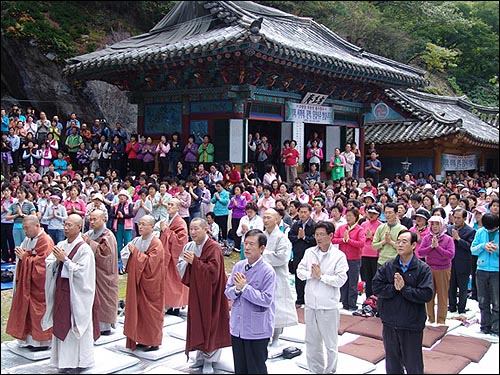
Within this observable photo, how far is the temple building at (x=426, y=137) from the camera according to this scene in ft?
65.6

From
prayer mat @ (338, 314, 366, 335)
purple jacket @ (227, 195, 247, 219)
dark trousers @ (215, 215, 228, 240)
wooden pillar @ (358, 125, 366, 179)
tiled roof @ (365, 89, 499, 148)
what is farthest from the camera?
tiled roof @ (365, 89, 499, 148)

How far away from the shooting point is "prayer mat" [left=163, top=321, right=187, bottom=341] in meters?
7.20

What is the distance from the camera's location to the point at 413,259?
5215 mm

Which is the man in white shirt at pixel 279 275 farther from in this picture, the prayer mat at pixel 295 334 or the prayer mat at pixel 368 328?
the prayer mat at pixel 368 328

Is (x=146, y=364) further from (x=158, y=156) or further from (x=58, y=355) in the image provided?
(x=158, y=156)

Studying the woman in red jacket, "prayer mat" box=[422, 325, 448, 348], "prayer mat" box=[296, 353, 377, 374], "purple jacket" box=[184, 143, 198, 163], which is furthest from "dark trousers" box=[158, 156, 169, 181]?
"prayer mat" box=[296, 353, 377, 374]

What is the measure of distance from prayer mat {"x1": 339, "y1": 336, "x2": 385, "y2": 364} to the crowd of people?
2.55 feet

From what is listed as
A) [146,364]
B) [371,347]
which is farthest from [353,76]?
[146,364]

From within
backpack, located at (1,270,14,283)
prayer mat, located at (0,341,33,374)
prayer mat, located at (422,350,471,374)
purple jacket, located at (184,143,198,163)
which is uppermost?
purple jacket, located at (184,143,198,163)

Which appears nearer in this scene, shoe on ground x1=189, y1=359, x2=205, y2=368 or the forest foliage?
shoe on ground x1=189, y1=359, x2=205, y2=368

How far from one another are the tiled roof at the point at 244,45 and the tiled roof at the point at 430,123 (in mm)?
2046

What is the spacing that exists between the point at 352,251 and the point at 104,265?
388 centimetres

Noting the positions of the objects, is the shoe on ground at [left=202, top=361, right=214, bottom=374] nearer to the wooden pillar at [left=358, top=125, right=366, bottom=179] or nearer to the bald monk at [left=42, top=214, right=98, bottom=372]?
→ the bald monk at [left=42, top=214, right=98, bottom=372]

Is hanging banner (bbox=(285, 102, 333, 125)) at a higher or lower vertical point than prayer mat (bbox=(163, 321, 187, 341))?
higher
